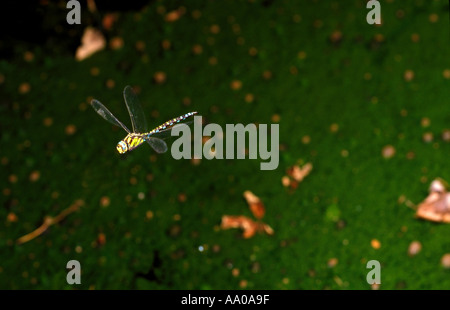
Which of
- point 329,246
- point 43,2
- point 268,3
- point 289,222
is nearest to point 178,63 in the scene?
point 268,3

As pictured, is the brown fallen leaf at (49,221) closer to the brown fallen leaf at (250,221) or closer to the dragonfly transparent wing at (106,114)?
the brown fallen leaf at (250,221)

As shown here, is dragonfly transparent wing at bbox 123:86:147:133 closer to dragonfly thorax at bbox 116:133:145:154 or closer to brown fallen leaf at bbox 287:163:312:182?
dragonfly thorax at bbox 116:133:145:154

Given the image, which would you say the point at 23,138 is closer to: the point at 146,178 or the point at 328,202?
the point at 146,178

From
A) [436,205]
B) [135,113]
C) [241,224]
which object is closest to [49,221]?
[241,224]

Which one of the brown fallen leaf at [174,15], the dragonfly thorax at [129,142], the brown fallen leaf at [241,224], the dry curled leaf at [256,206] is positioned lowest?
the brown fallen leaf at [241,224]

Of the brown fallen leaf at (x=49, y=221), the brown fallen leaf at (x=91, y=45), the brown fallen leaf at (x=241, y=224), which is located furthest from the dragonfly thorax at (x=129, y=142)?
the brown fallen leaf at (x=91, y=45)

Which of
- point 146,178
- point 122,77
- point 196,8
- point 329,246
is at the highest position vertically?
point 196,8
